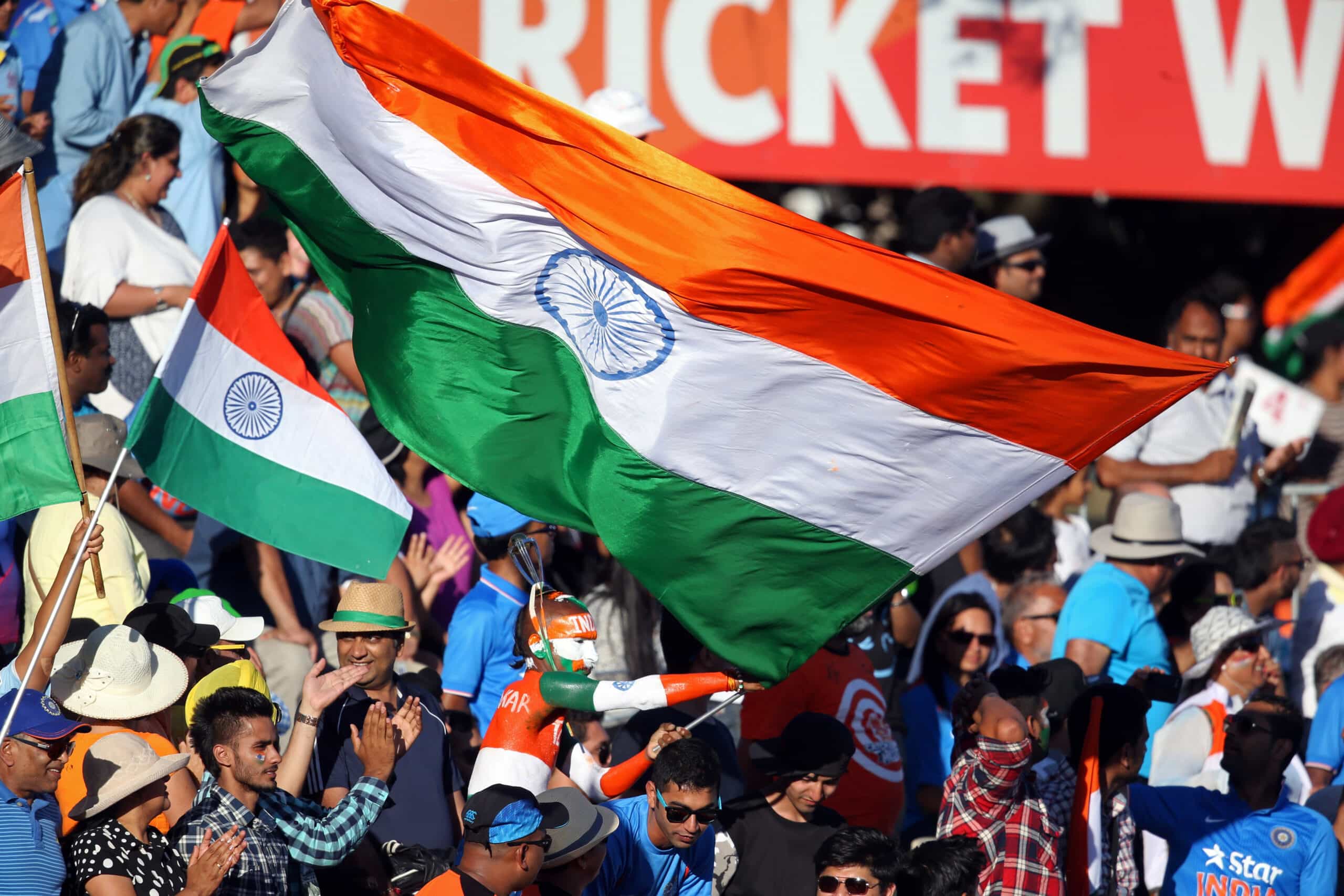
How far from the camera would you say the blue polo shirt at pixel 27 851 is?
4996 mm

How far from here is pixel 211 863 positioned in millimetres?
5191

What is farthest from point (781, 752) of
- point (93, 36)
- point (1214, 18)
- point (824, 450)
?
point (1214, 18)

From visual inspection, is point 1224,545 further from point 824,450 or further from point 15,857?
point 15,857

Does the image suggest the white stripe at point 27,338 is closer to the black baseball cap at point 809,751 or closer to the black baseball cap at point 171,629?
the black baseball cap at point 171,629

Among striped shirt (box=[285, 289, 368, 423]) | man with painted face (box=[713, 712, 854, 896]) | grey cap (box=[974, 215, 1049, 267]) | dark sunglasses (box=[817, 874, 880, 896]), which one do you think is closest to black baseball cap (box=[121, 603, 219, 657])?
man with painted face (box=[713, 712, 854, 896])

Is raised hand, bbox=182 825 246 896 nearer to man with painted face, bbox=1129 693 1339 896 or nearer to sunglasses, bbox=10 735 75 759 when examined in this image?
sunglasses, bbox=10 735 75 759

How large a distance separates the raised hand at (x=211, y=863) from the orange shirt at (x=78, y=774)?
11.1 inches

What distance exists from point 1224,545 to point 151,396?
616 centimetres

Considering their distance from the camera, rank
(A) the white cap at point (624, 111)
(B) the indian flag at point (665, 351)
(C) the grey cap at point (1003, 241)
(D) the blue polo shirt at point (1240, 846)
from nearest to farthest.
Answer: (B) the indian flag at point (665, 351), (D) the blue polo shirt at point (1240, 846), (A) the white cap at point (624, 111), (C) the grey cap at point (1003, 241)

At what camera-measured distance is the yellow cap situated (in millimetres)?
6383

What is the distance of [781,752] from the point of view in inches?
264

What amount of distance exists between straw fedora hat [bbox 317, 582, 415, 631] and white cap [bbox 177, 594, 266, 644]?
1.24ft

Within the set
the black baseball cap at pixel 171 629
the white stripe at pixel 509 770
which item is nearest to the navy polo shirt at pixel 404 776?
the white stripe at pixel 509 770

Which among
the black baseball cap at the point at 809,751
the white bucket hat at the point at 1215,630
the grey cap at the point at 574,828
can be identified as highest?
the grey cap at the point at 574,828
